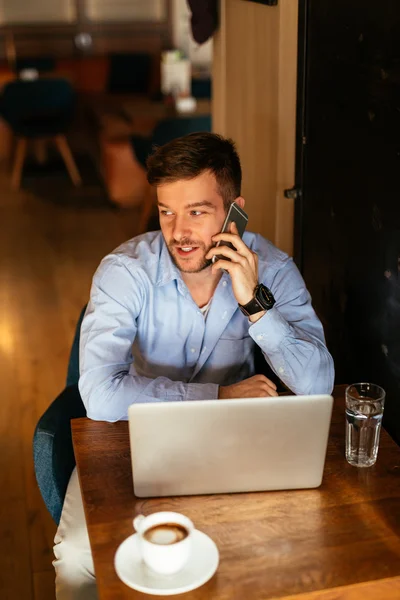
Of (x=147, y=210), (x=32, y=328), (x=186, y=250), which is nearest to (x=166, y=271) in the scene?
(x=186, y=250)

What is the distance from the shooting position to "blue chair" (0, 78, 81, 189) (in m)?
6.48

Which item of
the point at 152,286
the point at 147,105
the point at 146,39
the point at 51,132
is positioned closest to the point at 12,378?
the point at 152,286

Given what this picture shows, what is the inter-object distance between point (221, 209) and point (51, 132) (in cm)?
506

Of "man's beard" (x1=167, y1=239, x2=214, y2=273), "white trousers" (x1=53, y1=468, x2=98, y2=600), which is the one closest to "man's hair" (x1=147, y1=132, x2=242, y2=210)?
"man's beard" (x1=167, y1=239, x2=214, y2=273)

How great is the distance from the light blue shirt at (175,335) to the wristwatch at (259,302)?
21 mm

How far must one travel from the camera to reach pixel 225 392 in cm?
181

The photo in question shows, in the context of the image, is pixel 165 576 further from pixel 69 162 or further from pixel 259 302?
pixel 69 162

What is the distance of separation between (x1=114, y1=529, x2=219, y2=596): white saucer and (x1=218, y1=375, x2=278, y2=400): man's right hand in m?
0.47

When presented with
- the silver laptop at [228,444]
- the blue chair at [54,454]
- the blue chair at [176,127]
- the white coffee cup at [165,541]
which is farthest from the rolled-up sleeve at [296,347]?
the blue chair at [176,127]

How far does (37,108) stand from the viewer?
259 inches

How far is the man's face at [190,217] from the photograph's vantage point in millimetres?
1925

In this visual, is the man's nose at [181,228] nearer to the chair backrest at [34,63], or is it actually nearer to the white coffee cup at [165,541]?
the white coffee cup at [165,541]

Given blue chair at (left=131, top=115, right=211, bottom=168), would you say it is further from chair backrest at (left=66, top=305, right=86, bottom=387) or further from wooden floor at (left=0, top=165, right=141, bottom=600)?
chair backrest at (left=66, top=305, right=86, bottom=387)

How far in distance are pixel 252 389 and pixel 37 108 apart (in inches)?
211
